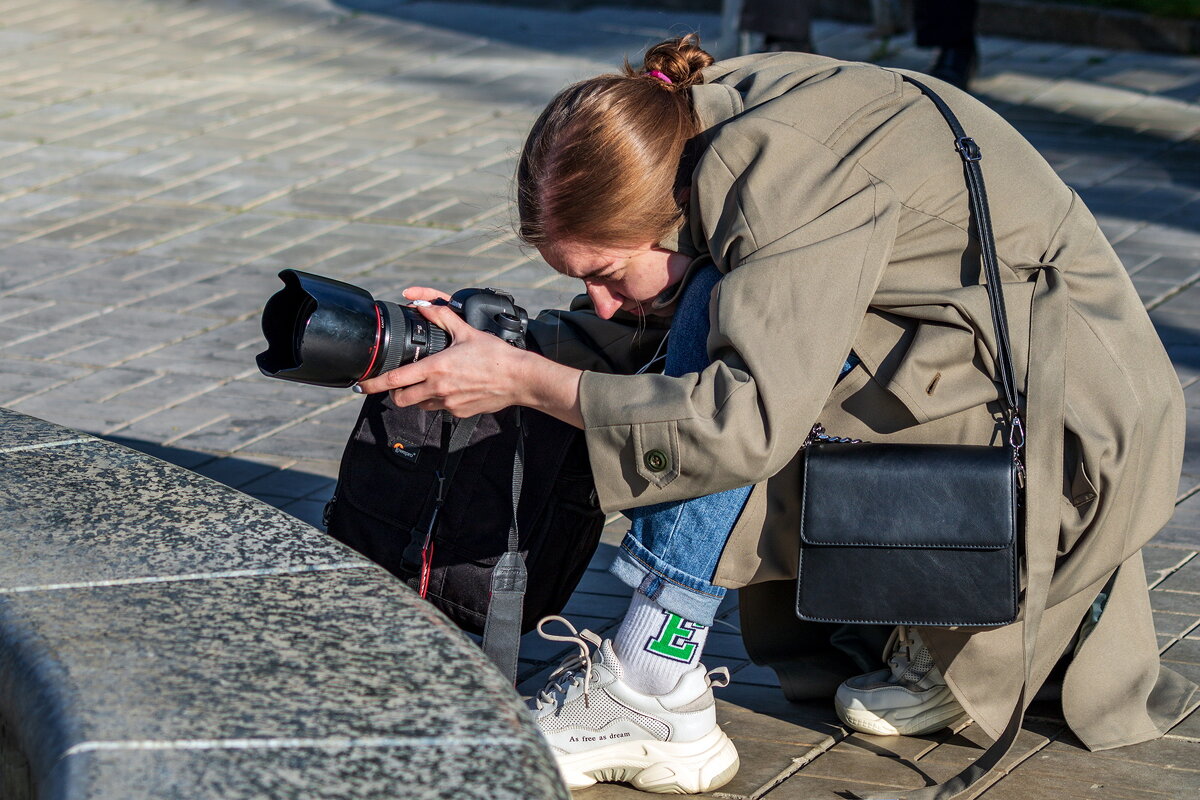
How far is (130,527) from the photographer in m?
2.12

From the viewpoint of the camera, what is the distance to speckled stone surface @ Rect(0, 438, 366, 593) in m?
2.01

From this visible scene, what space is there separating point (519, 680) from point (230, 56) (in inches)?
254

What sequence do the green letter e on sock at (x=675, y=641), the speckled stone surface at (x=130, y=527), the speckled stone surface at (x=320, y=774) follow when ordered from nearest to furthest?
the speckled stone surface at (x=320, y=774), the speckled stone surface at (x=130, y=527), the green letter e on sock at (x=675, y=641)

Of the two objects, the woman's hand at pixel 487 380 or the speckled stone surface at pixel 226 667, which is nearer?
the speckled stone surface at pixel 226 667

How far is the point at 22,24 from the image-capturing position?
30.6ft

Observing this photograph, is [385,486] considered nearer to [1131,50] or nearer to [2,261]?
[2,261]

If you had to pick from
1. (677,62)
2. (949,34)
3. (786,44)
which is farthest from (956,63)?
(677,62)

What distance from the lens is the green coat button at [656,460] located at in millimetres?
2162

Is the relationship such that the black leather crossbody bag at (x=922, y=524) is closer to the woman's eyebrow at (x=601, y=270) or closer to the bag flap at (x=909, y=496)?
the bag flap at (x=909, y=496)

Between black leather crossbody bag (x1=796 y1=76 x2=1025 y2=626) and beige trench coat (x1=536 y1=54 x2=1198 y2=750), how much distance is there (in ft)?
0.13

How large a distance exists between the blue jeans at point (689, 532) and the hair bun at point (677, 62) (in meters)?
0.32

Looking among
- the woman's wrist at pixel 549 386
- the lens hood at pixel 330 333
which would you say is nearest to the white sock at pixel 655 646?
the woman's wrist at pixel 549 386

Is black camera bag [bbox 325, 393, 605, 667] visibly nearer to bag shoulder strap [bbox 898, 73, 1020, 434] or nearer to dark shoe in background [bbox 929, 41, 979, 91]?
bag shoulder strap [bbox 898, 73, 1020, 434]

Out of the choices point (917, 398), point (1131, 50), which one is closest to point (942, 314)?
point (917, 398)
